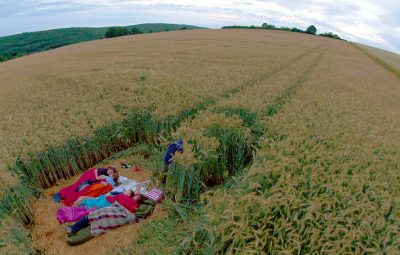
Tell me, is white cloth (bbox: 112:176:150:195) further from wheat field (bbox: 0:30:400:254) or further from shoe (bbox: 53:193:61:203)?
shoe (bbox: 53:193:61:203)

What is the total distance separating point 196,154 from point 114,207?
4.80 feet

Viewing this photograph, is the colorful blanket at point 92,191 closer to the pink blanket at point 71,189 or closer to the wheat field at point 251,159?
the pink blanket at point 71,189

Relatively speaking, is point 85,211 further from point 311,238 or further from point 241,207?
point 311,238

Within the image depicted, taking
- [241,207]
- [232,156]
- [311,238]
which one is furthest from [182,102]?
[311,238]

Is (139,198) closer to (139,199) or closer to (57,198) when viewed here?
(139,199)

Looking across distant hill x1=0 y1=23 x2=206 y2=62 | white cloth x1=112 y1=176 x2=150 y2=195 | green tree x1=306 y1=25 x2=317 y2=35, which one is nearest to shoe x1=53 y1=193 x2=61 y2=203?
white cloth x1=112 y1=176 x2=150 y2=195

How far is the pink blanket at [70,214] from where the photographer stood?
4.32 metres

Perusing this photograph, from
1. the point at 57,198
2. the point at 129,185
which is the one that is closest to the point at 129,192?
the point at 129,185

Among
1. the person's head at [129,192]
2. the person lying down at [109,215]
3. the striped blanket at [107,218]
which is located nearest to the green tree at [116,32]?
the person's head at [129,192]

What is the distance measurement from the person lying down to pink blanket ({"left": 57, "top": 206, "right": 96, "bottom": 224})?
0.54ft

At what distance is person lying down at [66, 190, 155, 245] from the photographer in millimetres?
4109

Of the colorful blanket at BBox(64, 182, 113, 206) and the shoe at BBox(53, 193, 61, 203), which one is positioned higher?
the colorful blanket at BBox(64, 182, 113, 206)

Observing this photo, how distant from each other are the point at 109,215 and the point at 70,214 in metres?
0.65

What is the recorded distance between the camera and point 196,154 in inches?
180
